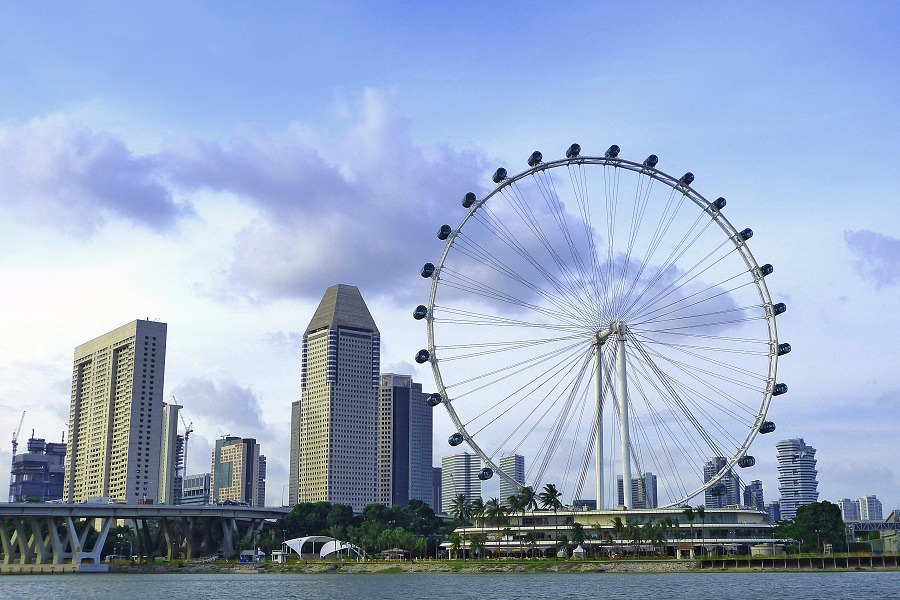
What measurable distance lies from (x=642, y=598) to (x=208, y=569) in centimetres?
11875

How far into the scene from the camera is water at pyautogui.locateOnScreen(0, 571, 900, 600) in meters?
96.1

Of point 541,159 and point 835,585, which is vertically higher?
point 541,159

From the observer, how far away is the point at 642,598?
295 ft

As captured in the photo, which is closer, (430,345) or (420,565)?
(430,345)

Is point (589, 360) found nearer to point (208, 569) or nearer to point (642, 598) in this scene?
point (642, 598)

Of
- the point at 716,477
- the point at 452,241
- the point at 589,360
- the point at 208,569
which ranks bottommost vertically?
the point at 208,569

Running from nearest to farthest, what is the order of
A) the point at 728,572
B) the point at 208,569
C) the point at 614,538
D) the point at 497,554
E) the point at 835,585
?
the point at 835,585 → the point at 728,572 → the point at 614,538 → the point at 497,554 → the point at 208,569

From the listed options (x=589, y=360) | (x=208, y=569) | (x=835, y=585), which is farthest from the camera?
(x=208, y=569)

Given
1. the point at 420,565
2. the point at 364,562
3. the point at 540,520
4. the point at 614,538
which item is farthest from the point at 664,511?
the point at 364,562

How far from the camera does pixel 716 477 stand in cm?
13900

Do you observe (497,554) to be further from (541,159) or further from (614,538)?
(541,159)

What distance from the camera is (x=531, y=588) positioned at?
108750mm

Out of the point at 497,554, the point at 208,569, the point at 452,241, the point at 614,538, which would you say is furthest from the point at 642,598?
the point at 208,569

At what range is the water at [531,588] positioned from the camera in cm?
9612
